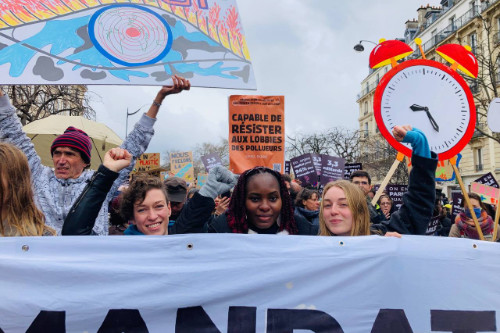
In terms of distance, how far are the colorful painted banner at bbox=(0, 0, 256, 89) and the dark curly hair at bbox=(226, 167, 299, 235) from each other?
1.89ft

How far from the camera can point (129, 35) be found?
2.67 m

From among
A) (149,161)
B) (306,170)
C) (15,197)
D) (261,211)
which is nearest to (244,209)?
(261,211)

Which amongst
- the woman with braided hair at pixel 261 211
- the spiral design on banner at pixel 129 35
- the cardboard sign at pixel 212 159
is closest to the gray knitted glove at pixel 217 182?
the woman with braided hair at pixel 261 211

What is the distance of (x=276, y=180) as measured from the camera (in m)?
2.63

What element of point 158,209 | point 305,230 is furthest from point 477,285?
point 158,209

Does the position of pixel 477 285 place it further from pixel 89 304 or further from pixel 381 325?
pixel 89 304

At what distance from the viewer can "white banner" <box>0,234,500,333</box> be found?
1.83 metres

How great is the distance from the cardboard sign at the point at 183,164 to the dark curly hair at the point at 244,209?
8868 mm

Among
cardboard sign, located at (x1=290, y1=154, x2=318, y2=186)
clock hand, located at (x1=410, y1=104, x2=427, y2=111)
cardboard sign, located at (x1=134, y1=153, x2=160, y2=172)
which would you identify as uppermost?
cardboard sign, located at (x1=134, y1=153, x2=160, y2=172)

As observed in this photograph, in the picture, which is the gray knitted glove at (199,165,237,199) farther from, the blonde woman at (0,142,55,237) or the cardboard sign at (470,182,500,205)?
the cardboard sign at (470,182,500,205)

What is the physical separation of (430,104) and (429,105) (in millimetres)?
12

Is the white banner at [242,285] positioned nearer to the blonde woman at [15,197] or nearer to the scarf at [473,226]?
the blonde woman at [15,197]

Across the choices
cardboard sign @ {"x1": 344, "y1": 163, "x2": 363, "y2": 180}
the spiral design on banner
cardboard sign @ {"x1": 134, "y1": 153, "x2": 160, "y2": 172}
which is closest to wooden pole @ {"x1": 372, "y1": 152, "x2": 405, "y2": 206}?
the spiral design on banner

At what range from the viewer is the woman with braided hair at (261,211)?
8.31 ft
